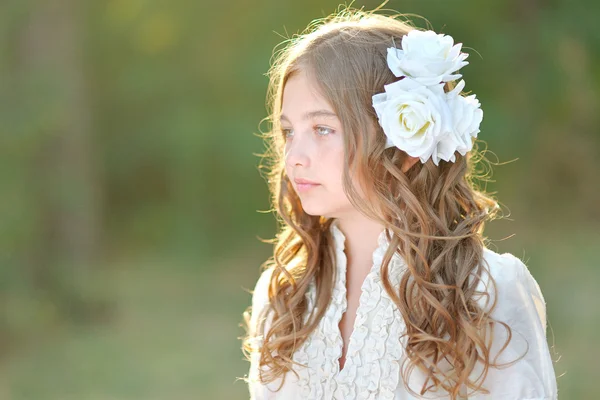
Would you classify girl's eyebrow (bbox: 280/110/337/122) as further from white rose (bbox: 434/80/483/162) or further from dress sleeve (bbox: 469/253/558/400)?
dress sleeve (bbox: 469/253/558/400)

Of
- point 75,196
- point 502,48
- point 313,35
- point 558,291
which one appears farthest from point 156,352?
point 502,48

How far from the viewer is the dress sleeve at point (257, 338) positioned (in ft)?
7.34

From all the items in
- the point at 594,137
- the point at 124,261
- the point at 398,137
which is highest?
the point at 594,137

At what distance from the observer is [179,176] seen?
9523mm

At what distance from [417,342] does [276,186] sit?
69 cm

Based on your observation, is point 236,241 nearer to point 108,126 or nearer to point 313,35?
point 108,126

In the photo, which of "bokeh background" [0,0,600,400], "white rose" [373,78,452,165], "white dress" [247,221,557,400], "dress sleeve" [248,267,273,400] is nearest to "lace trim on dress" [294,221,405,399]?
"white dress" [247,221,557,400]

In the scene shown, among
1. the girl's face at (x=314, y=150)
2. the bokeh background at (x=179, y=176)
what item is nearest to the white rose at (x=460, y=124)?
the girl's face at (x=314, y=150)

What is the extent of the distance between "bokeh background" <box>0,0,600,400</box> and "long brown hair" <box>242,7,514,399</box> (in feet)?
9.52

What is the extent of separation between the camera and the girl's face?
6.54 feet

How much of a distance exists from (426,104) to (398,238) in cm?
35

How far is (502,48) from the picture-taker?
8.24 m

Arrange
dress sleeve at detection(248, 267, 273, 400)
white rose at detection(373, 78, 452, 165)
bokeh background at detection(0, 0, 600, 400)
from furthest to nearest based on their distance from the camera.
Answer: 1. bokeh background at detection(0, 0, 600, 400)
2. dress sleeve at detection(248, 267, 273, 400)
3. white rose at detection(373, 78, 452, 165)

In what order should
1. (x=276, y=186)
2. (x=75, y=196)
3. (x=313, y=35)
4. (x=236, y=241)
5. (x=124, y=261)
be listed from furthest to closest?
(x=236, y=241), (x=124, y=261), (x=75, y=196), (x=276, y=186), (x=313, y=35)
